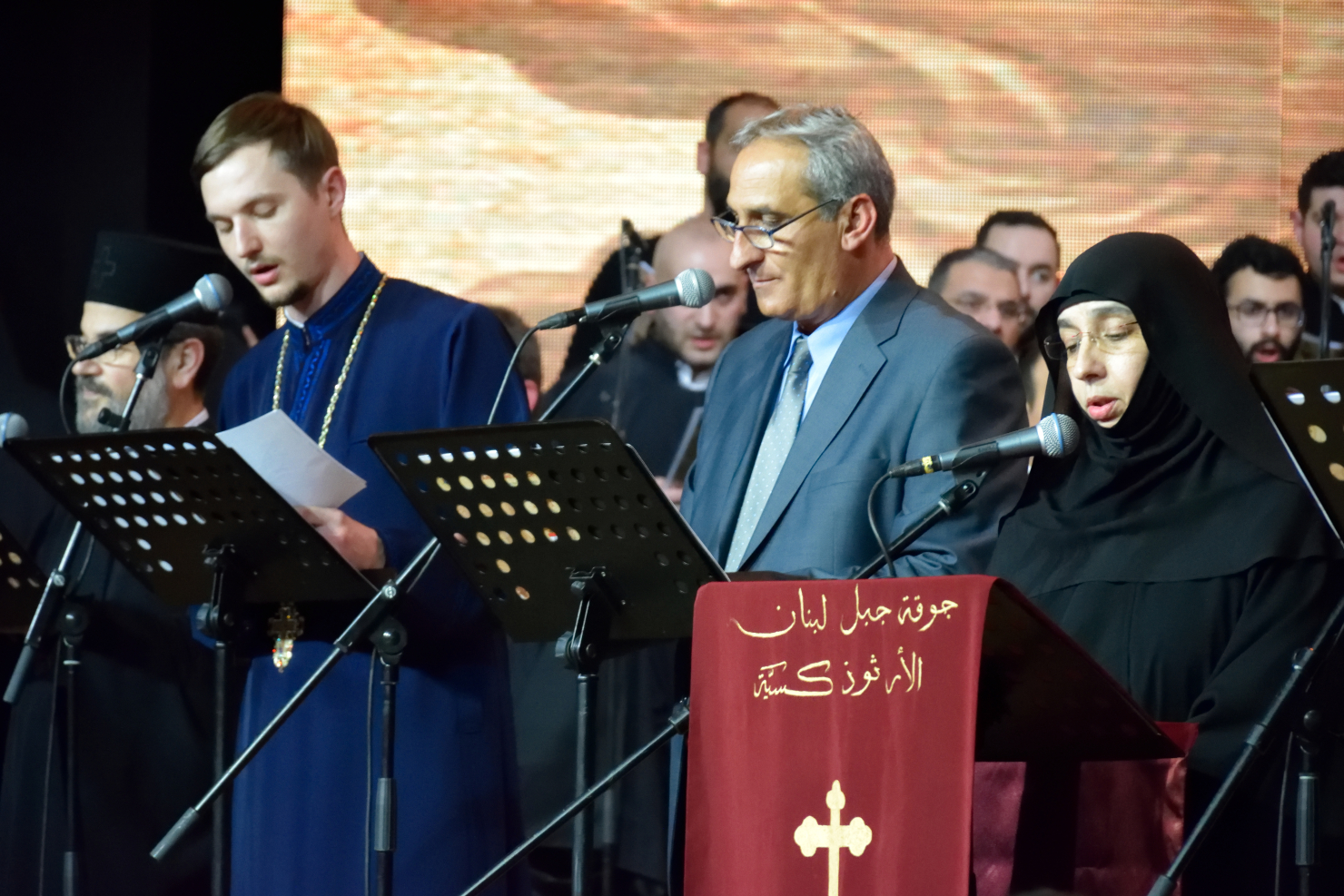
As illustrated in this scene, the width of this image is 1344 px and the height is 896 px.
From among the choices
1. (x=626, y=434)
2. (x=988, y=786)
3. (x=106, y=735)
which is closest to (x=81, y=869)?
(x=106, y=735)

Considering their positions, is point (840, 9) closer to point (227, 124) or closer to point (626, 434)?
point (626, 434)

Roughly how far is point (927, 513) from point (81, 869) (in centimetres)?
278

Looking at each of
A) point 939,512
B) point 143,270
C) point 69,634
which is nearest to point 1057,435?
point 939,512

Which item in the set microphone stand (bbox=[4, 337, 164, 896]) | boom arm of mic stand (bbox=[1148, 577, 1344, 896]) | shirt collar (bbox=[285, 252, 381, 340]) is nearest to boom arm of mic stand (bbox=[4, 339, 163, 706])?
microphone stand (bbox=[4, 337, 164, 896])

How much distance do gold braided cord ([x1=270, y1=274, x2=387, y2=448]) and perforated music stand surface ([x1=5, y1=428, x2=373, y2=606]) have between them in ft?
1.37

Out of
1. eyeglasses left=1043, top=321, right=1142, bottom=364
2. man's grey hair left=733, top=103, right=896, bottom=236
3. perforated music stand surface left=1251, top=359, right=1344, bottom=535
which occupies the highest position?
man's grey hair left=733, top=103, right=896, bottom=236

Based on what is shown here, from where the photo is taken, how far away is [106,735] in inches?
180

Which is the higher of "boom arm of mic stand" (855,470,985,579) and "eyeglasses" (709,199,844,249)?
"eyeglasses" (709,199,844,249)

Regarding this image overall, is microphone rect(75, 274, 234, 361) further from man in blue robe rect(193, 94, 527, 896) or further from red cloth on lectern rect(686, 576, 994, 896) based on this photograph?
red cloth on lectern rect(686, 576, 994, 896)

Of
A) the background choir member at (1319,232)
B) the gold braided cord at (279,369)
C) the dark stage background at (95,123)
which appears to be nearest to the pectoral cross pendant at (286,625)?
the gold braided cord at (279,369)

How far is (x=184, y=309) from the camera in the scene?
3.53 metres

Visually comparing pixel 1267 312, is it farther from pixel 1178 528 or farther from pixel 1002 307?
pixel 1178 528

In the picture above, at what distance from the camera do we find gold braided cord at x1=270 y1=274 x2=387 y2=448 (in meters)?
3.56

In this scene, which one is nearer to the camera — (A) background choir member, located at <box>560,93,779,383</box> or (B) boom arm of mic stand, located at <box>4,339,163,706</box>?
(B) boom arm of mic stand, located at <box>4,339,163,706</box>
